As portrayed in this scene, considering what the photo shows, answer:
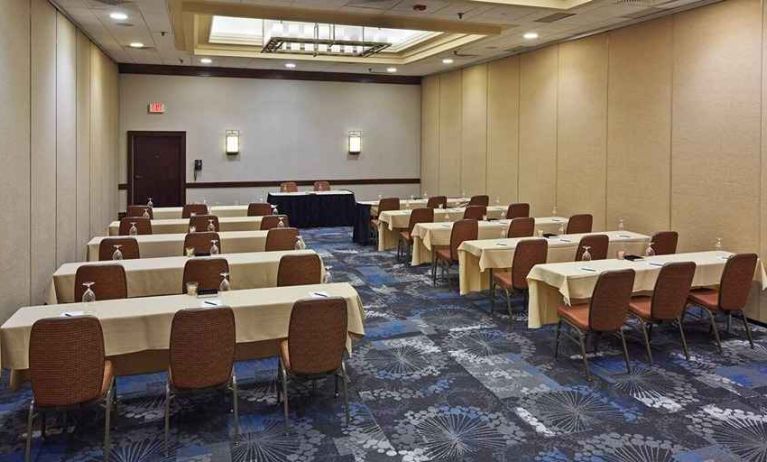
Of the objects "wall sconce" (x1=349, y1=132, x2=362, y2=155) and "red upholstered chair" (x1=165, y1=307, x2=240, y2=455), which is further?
"wall sconce" (x1=349, y1=132, x2=362, y2=155)

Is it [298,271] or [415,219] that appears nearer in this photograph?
[298,271]

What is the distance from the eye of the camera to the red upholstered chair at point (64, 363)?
3.74 meters

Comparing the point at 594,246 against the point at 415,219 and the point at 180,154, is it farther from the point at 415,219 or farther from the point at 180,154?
the point at 180,154

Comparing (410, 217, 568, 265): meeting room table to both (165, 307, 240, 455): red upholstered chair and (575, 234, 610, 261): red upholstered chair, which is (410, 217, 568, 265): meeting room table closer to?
(575, 234, 610, 261): red upholstered chair

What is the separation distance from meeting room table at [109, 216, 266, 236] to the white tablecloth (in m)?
4.65

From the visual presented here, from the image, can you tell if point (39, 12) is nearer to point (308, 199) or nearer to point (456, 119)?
point (308, 199)

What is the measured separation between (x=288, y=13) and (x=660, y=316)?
6.99 metres

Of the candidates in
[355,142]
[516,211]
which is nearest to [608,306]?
[516,211]

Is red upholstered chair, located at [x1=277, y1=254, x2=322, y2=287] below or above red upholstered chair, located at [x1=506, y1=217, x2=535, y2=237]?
above

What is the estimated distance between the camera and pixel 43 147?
24.6 feet

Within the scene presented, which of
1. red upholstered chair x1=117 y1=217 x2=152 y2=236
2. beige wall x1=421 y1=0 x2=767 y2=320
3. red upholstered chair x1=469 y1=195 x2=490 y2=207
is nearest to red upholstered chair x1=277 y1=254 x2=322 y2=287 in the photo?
red upholstered chair x1=117 y1=217 x2=152 y2=236

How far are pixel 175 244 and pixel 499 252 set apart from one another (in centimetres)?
427

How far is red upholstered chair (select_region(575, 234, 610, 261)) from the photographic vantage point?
752 centimetres

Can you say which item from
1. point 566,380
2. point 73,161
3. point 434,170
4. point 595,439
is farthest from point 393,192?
point 595,439
